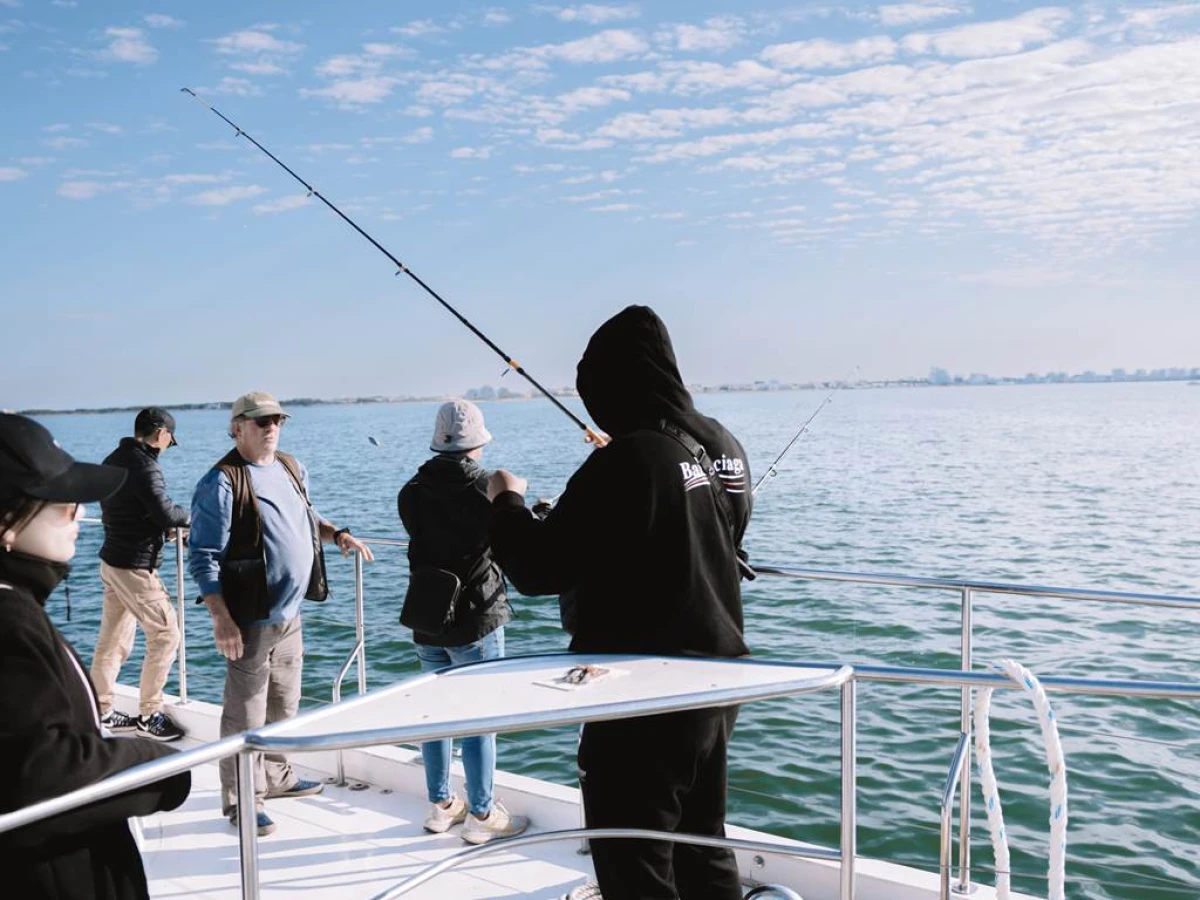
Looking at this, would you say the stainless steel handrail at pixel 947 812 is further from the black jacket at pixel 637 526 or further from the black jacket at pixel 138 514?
the black jacket at pixel 138 514

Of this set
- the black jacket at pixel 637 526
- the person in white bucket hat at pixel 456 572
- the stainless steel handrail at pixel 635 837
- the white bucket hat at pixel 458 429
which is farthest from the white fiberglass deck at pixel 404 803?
the white bucket hat at pixel 458 429

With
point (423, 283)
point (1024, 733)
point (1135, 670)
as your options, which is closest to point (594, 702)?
point (423, 283)

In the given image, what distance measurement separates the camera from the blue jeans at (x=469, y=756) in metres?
3.90

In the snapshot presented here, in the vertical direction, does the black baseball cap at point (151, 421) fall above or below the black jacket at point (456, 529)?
above

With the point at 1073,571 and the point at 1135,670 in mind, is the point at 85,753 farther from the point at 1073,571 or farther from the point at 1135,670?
the point at 1073,571

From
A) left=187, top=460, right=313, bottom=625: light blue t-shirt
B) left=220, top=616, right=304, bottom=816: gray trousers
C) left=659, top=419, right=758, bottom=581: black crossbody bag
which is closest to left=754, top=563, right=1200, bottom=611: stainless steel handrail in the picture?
left=659, top=419, right=758, bottom=581: black crossbody bag

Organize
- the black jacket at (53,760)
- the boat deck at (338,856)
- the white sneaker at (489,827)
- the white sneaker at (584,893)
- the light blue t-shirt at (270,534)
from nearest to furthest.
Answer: the black jacket at (53,760)
the white sneaker at (584,893)
the boat deck at (338,856)
the light blue t-shirt at (270,534)
the white sneaker at (489,827)

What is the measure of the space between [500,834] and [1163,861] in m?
3.66

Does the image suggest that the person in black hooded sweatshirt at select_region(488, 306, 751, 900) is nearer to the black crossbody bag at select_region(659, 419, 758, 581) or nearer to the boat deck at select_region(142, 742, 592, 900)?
the black crossbody bag at select_region(659, 419, 758, 581)

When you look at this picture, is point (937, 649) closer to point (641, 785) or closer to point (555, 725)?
point (641, 785)

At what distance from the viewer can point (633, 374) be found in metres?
2.52

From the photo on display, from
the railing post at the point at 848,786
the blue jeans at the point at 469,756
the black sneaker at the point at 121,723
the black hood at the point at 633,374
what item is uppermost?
the black hood at the point at 633,374

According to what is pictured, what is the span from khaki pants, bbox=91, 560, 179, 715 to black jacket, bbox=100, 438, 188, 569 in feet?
0.27

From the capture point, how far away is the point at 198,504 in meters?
3.86
